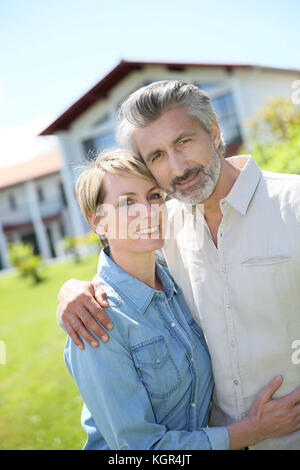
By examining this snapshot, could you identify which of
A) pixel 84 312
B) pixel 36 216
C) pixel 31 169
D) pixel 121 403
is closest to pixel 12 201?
pixel 31 169

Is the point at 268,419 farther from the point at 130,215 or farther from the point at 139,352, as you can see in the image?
the point at 130,215

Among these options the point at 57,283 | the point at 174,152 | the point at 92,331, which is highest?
the point at 174,152

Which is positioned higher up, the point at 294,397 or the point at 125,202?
the point at 125,202

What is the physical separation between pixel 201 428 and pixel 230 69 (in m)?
16.7

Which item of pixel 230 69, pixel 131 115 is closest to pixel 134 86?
pixel 230 69

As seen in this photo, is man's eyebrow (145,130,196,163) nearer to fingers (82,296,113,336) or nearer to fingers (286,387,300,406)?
fingers (82,296,113,336)

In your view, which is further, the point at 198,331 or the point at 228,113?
the point at 228,113

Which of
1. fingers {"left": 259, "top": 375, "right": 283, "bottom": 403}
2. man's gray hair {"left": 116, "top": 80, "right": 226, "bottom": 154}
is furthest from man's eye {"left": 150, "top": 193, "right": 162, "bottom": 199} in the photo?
fingers {"left": 259, "top": 375, "right": 283, "bottom": 403}

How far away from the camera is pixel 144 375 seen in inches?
69.6

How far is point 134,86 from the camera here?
16375mm

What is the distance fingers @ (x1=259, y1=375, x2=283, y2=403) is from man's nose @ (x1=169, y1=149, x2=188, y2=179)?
1.11m

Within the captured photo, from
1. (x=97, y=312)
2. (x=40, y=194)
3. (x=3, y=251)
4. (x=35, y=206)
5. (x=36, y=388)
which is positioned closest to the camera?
(x=97, y=312)

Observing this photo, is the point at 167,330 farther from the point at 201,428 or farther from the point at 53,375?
the point at 53,375

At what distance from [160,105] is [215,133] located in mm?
387
